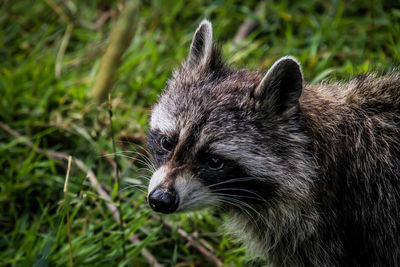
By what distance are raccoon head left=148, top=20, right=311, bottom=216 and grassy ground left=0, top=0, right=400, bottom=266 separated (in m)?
0.89

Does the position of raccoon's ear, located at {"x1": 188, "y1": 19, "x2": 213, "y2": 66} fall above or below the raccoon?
above

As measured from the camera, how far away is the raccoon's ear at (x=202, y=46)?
15.3 ft

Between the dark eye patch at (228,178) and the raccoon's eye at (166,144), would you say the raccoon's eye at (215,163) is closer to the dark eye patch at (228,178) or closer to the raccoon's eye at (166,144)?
the dark eye patch at (228,178)

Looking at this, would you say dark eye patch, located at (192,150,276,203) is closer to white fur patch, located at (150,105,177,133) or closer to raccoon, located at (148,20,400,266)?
raccoon, located at (148,20,400,266)

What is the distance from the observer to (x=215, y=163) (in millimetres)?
4027

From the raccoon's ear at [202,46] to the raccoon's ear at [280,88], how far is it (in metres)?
0.75

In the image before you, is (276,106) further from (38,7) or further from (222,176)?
(38,7)

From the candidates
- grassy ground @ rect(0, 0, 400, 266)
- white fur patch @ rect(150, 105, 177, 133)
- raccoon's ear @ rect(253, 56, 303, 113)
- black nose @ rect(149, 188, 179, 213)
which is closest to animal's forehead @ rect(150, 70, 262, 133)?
white fur patch @ rect(150, 105, 177, 133)

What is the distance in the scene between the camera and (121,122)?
6441 millimetres

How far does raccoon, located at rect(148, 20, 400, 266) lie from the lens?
400cm

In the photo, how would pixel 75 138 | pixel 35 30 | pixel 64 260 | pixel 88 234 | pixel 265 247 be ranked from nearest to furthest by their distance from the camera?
1. pixel 265 247
2. pixel 64 260
3. pixel 88 234
4. pixel 75 138
5. pixel 35 30

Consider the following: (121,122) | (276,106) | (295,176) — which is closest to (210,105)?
(276,106)

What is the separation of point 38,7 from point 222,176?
5.33 m

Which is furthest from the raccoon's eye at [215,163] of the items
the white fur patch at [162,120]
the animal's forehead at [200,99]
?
the white fur patch at [162,120]
